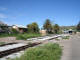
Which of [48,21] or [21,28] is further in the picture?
[48,21]

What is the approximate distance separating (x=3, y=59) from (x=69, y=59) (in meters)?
4.86

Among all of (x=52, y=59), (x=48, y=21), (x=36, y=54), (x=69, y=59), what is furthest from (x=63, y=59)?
(x=48, y=21)

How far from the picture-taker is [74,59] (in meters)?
11.0

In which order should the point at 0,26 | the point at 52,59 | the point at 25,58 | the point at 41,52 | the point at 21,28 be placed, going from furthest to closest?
1. the point at 21,28
2. the point at 0,26
3. the point at 41,52
4. the point at 52,59
5. the point at 25,58

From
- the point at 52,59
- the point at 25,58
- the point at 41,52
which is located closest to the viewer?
the point at 25,58

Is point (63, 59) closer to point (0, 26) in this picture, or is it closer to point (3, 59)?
point (3, 59)

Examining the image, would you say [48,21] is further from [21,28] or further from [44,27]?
[21,28]

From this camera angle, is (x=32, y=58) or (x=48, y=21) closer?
(x=32, y=58)

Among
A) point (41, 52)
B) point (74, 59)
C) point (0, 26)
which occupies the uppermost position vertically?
point (0, 26)

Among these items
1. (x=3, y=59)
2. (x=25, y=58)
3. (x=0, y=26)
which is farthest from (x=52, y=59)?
(x=0, y=26)

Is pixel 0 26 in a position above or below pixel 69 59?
above

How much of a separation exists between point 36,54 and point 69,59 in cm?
265

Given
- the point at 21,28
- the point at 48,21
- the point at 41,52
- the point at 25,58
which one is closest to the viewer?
the point at 25,58

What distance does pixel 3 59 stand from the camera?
1031 centimetres
